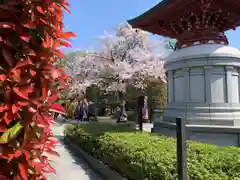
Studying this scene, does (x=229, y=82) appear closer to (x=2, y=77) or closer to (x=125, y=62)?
(x=2, y=77)

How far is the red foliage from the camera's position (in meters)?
1.47

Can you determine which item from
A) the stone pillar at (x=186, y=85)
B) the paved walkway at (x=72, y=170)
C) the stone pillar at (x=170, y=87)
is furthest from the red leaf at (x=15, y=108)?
the stone pillar at (x=170, y=87)

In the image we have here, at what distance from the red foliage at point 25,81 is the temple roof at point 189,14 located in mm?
6820

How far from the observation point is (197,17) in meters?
8.39

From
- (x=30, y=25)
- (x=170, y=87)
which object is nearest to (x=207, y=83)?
(x=170, y=87)

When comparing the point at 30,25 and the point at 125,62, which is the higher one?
the point at 125,62

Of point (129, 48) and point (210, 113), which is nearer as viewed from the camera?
point (210, 113)

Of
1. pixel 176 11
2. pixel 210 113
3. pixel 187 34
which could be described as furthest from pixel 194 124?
pixel 176 11

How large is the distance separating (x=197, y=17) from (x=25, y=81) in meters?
8.11

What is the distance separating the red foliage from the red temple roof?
682 cm

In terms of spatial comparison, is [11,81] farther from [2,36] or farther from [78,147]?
[78,147]

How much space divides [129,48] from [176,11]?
12.9 metres

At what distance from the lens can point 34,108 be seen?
5.01ft

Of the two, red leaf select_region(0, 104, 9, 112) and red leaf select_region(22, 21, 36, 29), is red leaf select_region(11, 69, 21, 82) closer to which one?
red leaf select_region(0, 104, 9, 112)
